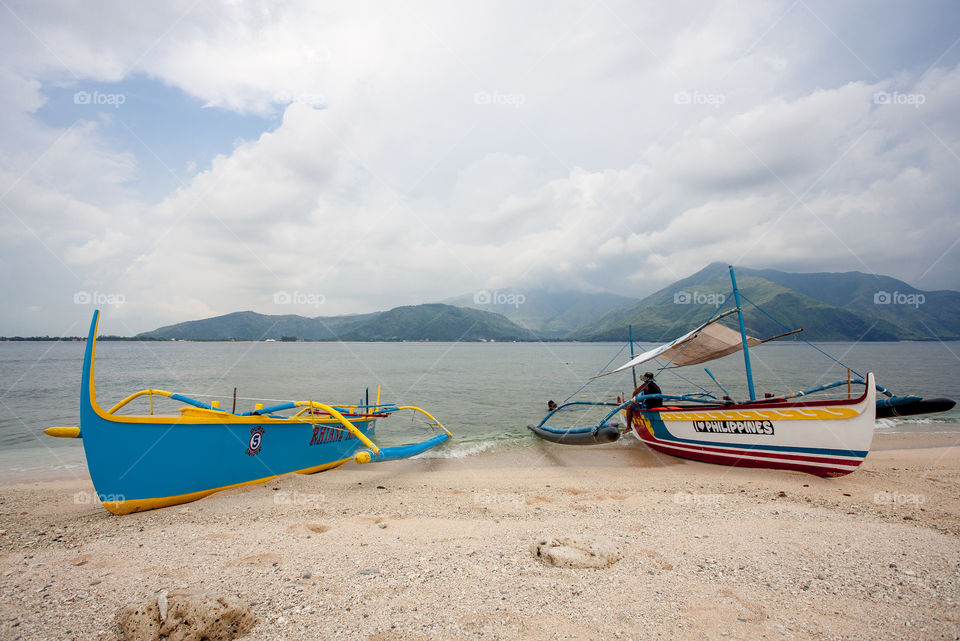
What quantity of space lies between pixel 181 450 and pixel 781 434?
13.1m

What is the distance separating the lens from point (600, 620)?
12.2ft

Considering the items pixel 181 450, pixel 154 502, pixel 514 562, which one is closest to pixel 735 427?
pixel 514 562

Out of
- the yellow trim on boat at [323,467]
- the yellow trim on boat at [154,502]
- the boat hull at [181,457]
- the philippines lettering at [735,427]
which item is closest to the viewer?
the boat hull at [181,457]

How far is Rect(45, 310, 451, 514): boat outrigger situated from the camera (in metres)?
6.62

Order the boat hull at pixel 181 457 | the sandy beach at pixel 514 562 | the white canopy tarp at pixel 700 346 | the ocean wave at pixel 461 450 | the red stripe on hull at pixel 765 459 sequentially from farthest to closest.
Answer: the ocean wave at pixel 461 450 < the white canopy tarp at pixel 700 346 < the red stripe on hull at pixel 765 459 < the boat hull at pixel 181 457 < the sandy beach at pixel 514 562

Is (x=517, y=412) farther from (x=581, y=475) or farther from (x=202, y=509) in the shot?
(x=202, y=509)

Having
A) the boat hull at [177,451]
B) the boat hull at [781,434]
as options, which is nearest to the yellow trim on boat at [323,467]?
the boat hull at [177,451]

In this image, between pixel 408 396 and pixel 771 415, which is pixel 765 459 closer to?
pixel 771 415

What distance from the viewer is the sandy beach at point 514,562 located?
373cm

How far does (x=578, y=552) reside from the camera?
509 cm

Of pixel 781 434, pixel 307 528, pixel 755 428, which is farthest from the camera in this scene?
pixel 755 428

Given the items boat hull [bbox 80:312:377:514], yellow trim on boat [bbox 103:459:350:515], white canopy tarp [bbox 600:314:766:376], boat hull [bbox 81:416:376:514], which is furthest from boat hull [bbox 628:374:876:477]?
yellow trim on boat [bbox 103:459:350:515]

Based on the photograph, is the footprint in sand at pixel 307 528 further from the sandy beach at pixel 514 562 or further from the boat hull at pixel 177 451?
the boat hull at pixel 177 451

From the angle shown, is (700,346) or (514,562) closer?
(514,562)
